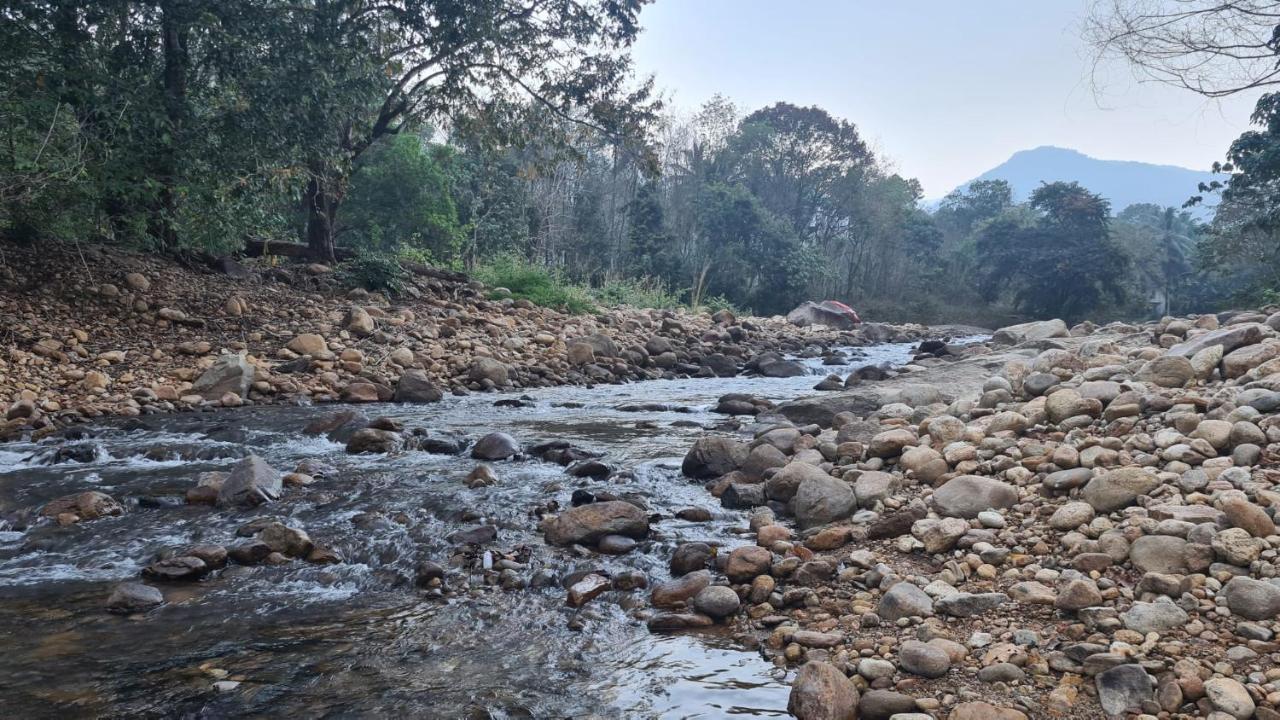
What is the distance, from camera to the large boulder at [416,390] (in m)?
7.95

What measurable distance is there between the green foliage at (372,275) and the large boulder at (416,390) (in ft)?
12.2

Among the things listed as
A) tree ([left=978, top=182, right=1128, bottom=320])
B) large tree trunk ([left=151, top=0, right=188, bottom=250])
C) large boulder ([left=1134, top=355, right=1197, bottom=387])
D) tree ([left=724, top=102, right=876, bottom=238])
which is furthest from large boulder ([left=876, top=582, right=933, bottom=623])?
tree ([left=724, top=102, right=876, bottom=238])

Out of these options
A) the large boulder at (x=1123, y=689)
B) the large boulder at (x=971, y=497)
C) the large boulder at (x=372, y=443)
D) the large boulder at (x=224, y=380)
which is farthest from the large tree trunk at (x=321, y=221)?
the large boulder at (x=1123, y=689)

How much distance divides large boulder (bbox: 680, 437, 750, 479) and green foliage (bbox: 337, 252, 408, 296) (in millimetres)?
7878

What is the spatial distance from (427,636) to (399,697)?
418mm

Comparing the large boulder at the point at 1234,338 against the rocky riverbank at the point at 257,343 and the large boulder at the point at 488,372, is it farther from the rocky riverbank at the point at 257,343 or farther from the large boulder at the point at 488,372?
the large boulder at the point at 488,372

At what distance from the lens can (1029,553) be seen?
115 inches

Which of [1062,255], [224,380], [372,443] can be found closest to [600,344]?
[224,380]

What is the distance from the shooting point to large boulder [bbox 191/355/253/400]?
23.9ft

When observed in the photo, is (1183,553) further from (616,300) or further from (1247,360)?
(616,300)

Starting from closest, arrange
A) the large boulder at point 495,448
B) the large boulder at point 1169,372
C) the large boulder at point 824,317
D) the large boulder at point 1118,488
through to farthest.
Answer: the large boulder at point 1118,488 < the large boulder at point 1169,372 < the large boulder at point 495,448 < the large boulder at point 824,317

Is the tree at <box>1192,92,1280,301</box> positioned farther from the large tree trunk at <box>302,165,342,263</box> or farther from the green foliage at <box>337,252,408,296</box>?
the large tree trunk at <box>302,165,342,263</box>

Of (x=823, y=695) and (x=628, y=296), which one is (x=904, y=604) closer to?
(x=823, y=695)

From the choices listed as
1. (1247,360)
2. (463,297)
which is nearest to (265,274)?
(463,297)
